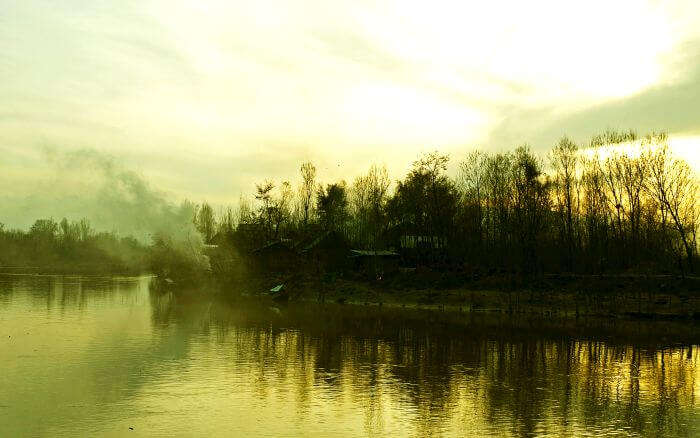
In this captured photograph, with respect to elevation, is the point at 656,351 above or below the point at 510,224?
below

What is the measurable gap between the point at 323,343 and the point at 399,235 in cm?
5251

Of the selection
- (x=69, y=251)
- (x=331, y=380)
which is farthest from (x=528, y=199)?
(x=69, y=251)

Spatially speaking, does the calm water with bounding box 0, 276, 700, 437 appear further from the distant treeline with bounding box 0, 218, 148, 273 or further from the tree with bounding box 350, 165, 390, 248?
the distant treeline with bounding box 0, 218, 148, 273

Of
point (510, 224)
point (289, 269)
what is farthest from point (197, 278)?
point (510, 224)

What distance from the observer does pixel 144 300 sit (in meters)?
61.3

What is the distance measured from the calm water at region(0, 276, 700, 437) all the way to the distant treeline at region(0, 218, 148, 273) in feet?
377

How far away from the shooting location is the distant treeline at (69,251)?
489 ft

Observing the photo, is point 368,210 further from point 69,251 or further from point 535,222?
point 69,251

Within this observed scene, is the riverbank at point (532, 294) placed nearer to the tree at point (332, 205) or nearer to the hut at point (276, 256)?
the hut at point (276, 256)

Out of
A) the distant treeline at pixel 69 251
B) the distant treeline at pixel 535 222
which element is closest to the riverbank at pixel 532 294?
the distant treeline at pixel 535 222

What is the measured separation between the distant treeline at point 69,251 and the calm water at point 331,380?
115 m

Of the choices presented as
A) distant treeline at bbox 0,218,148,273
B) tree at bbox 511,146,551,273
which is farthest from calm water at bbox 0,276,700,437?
distant treeline at bbox 0,218,148,273

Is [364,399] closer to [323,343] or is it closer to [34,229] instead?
[323,343]

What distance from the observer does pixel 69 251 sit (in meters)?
159
